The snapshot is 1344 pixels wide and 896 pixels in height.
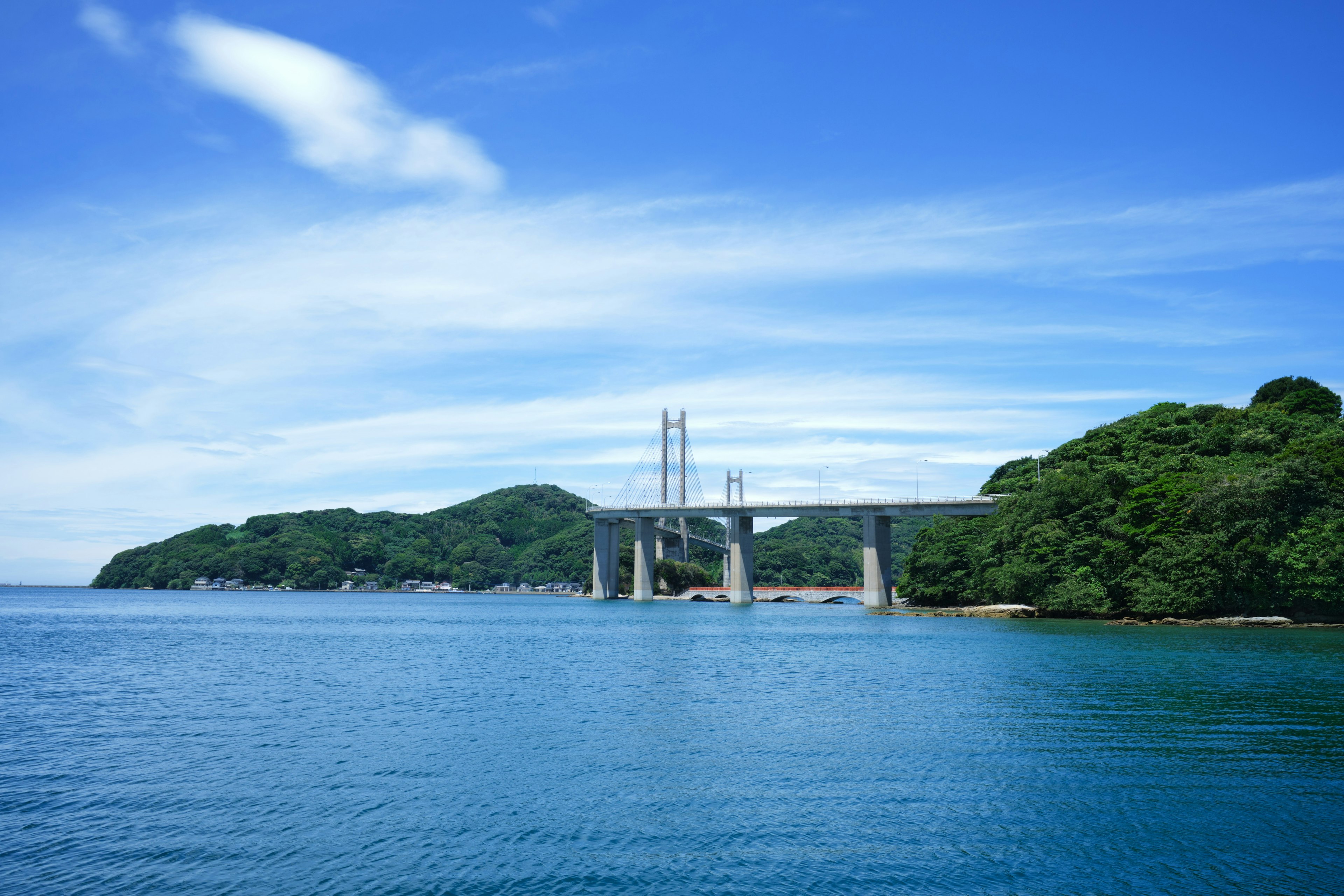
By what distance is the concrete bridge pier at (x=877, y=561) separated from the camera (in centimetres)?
10481

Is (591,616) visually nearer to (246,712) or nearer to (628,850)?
(246,712)

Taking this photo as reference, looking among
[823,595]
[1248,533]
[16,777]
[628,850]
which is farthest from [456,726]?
[823,595]

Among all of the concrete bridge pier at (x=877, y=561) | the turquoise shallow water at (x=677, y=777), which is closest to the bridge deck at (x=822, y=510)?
the concrete bridge pier at (x=877, y=561)

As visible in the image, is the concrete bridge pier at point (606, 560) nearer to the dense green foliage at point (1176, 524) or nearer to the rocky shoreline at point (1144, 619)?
the dense green foliage at point (1176, 524)

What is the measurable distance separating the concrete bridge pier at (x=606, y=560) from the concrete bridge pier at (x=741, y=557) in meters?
20.5

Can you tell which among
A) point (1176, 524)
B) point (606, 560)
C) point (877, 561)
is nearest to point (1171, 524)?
point (1176, 524)

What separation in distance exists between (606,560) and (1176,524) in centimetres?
8899

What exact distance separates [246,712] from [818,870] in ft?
60.2

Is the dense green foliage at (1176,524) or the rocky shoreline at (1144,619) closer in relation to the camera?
the dense green foliage at (1176,524)

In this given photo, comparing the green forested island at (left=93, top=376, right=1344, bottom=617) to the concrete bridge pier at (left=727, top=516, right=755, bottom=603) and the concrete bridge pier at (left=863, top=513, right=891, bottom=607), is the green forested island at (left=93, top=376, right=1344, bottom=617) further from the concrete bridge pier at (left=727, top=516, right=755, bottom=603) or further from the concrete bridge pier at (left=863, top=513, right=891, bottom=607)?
the concrete bridge pier at (left=727, top=516, right=755, bottom=603)

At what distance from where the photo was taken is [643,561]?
425 ft

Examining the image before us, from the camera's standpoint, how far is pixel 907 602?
100 meters

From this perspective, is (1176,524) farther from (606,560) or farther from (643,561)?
(606,560)

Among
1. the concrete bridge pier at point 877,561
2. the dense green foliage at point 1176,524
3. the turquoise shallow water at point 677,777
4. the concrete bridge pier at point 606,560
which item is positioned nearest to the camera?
the turquoise shallow water at point 677,777
